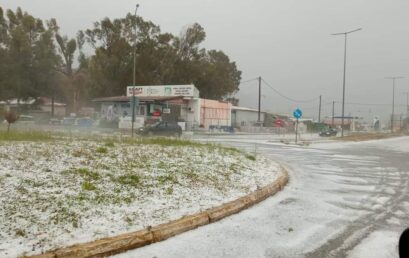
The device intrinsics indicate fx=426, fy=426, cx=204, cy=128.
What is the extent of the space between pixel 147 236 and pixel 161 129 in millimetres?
31187

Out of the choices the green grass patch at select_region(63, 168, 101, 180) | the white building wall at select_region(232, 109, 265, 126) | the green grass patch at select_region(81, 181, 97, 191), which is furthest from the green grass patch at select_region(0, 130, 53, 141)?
the white building wall at select_region(232, 109, 265, 126)

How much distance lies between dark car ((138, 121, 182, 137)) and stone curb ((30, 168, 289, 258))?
28.3m

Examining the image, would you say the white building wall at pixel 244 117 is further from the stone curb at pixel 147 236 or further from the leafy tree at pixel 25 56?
the stone curb at pixel 147 236

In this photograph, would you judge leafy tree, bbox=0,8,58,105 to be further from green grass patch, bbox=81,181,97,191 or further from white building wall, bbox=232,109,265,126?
green grass patch, bbox=81,181,97,191

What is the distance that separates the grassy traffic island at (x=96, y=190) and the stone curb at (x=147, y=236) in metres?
0.16

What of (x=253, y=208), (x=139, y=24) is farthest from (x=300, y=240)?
(x=139, y=24)

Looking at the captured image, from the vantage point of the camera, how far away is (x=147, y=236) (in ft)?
19.0

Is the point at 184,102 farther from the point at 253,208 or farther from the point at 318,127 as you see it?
the point at 253,208

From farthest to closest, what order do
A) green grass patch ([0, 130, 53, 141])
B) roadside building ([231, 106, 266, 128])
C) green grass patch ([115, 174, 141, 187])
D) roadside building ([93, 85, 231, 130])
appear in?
roadside building ([231, 106, 266, 128]) < roadside building ([93, 85, 231, 130]) < green grass patch ([0, 130, 53, 141]) < green grass patch ([115, 174, 141, 187])

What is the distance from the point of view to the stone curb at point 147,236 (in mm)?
5011

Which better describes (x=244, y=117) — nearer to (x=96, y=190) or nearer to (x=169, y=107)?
(x=169, y=107)

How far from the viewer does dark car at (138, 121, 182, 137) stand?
36.3m

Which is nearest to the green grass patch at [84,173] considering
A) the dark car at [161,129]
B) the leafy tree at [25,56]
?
the dark car at [161,129]

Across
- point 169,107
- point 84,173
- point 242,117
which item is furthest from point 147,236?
point 242,117
